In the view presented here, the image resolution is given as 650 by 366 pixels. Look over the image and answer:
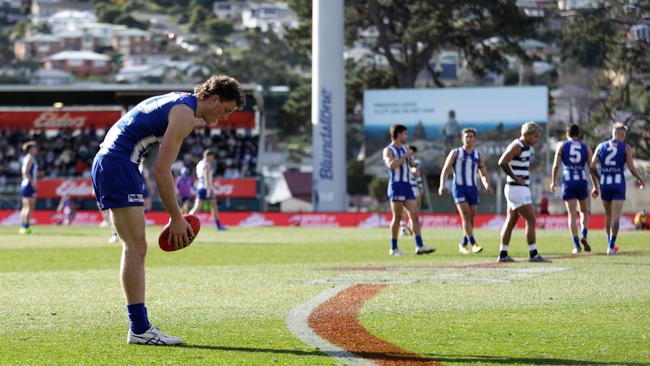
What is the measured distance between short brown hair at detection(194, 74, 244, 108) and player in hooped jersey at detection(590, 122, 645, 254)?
12.8 m

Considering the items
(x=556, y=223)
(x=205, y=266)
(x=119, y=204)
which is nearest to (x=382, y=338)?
(x=119, y=204)

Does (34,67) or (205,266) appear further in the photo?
(34,67)

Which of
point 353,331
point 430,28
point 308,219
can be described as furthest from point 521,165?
point 430,28

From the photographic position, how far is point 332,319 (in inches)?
442

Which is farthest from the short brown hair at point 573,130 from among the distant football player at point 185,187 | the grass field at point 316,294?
the distant football player at point 185,187

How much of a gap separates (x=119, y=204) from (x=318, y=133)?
46066 millimetres

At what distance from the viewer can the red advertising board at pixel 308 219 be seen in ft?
129

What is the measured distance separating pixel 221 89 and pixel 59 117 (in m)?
52.9

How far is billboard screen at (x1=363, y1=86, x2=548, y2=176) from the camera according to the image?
52.8 m

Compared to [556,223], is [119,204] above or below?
above

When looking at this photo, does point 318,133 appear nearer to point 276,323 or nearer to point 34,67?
point 276,323

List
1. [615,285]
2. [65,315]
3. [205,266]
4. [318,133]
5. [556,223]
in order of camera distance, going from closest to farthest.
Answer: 1. [65,315]
2. [615,285]
3. [205,266]
4. [556,223]
5. [318,133]

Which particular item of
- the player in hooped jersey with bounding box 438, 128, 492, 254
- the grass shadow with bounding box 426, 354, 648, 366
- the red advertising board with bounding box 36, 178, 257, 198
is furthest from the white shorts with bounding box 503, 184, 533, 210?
the red advertising board with bounding box 36, 178, 257, 198

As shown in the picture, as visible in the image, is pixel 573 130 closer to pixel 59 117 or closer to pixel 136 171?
pixel 136 171
